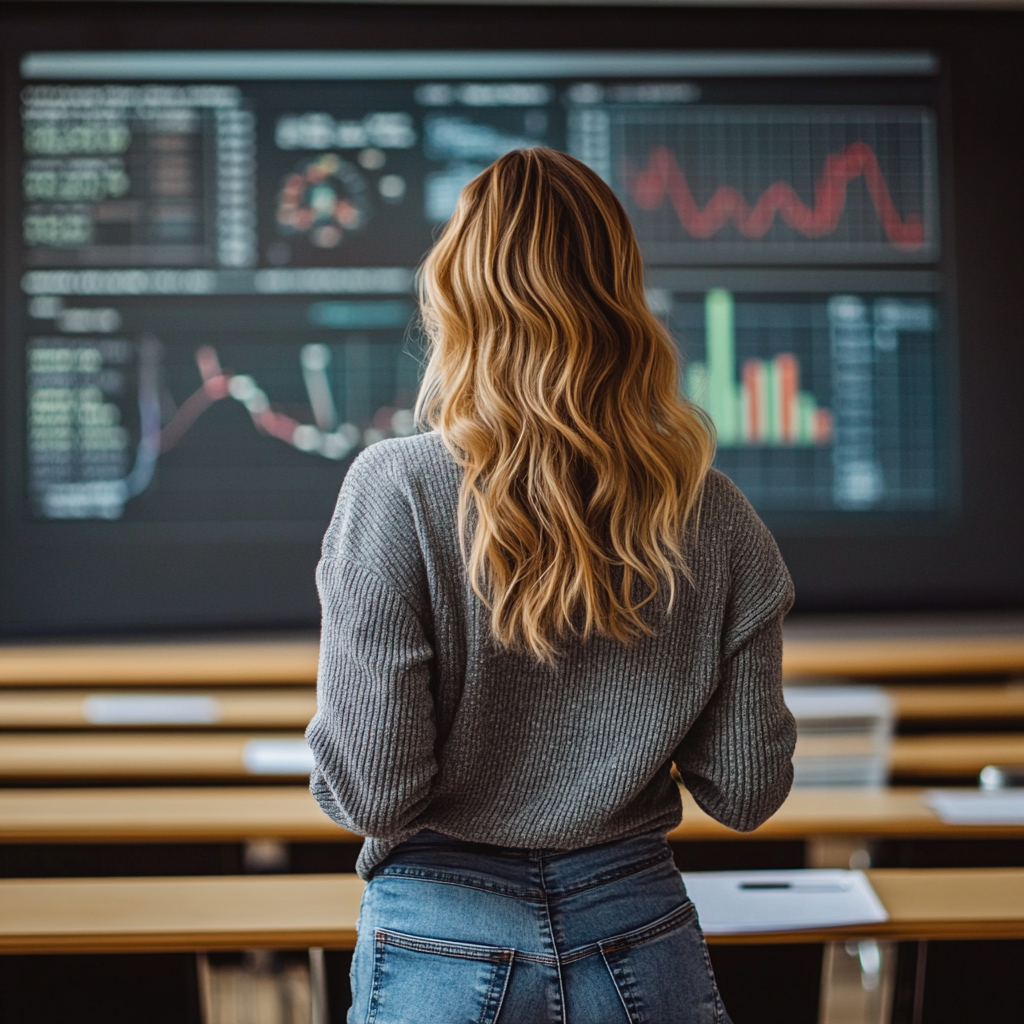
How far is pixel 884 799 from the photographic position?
1.79m

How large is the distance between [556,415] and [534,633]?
0.18m

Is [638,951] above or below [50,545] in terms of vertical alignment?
below

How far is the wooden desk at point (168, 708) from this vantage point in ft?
7.14

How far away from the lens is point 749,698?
0.93 m

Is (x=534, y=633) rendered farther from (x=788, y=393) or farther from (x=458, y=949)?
(x=788, y=393)

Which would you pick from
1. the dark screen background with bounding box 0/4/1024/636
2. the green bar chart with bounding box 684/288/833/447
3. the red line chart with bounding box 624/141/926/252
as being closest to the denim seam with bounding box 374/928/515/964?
the dark screen background with bounding box 0/4/1024/636

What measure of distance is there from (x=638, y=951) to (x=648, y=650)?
255mm

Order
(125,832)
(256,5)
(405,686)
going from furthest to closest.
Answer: (256,5) < (125,832) < (405,686)

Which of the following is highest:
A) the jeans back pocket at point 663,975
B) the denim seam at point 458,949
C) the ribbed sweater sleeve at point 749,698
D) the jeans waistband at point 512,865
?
the ribbed sweater sleeve at point 749,698

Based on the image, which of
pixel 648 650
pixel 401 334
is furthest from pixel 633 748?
pixel 401 334

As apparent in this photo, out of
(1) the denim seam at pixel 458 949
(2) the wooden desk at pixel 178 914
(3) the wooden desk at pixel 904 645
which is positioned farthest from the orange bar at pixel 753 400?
(1) the denim seam at pixel 458 949

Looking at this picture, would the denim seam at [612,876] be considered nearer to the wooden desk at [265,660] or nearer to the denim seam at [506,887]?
the denim seam at [506,887]

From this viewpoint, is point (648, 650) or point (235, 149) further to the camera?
point (235, 149)

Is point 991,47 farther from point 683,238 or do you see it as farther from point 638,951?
point 638,951
